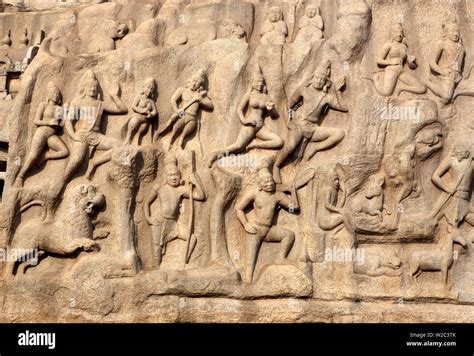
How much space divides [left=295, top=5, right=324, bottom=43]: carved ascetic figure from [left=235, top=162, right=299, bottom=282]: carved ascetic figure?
217 cm

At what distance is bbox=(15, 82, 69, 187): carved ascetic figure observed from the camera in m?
10.9

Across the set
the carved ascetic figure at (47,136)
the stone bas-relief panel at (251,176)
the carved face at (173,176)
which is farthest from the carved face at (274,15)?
the carved ascetic figure at (47,136)

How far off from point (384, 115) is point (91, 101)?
4277 mm

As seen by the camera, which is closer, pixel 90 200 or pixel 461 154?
pixel 90 200

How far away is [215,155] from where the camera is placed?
429 inches

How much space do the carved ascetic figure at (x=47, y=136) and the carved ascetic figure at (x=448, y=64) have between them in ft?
17.9

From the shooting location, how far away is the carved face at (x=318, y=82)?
1096 centimetres

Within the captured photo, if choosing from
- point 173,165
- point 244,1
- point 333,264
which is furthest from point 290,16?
point 333,264

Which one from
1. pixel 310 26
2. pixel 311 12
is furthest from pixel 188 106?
pixel 311 12

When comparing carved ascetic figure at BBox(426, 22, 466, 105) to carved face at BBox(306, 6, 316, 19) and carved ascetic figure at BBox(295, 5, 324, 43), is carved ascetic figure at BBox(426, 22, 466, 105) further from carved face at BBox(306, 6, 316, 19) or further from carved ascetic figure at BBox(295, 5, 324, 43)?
carved face at BBox(306, 6, 316, 19)

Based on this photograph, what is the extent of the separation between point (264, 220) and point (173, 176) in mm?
1442

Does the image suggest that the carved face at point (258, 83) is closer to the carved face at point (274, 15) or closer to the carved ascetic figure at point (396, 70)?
the carved face at point (274, 15)

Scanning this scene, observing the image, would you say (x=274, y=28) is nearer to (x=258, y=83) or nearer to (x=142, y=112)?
(x=258, y=83)

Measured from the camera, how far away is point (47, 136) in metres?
10.9
